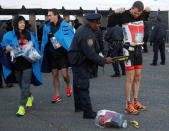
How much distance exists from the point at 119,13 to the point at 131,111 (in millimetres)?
1568

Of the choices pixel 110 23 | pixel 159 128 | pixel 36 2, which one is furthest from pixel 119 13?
pixel 36 2

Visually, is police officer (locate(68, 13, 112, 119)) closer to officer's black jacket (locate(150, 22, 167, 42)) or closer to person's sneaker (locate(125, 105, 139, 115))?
person's sneaker (locate(125, 105, 139, 115))

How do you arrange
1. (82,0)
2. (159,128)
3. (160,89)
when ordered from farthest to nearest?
(82,0)
(160,89)
(159,128)

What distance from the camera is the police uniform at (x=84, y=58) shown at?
392cm

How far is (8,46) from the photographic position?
463 cm

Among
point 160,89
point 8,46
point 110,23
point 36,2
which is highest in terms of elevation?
point 36,2

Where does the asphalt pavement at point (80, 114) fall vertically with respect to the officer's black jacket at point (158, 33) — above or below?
below

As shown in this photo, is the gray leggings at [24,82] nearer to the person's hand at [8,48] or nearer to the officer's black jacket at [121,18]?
the person's hand at [8,48]

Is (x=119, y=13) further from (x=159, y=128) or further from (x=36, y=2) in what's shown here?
(x=36, y=2)

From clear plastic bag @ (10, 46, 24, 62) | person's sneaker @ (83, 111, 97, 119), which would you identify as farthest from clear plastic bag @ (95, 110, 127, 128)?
clear plastic bag @ (10, 46, 24, 62)

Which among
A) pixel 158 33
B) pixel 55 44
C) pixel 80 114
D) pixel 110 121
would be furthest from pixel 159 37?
pixel 110 121

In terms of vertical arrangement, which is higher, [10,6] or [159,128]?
[10,6]

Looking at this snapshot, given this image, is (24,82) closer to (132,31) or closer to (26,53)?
(26,53)

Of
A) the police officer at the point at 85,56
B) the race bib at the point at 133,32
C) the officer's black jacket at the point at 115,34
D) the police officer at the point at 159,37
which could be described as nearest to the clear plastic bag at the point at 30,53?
the police officer at the point at 85,56
